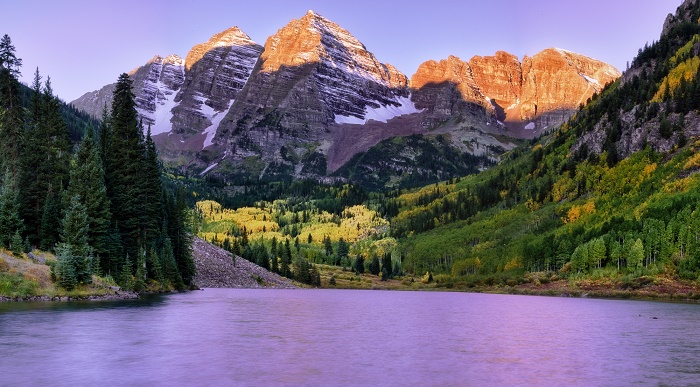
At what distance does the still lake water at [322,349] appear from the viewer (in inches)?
1264

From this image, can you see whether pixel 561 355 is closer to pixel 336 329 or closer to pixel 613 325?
pixel 336 329

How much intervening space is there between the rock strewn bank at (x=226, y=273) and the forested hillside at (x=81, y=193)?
35.2 meters

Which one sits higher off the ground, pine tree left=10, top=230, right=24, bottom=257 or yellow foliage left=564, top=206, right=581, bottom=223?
yellow foliage left=564, top=206, right=581, bottom=223

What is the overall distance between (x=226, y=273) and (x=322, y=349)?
12180cm

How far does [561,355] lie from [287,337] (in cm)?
2204

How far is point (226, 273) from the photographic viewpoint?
158750 millimetres

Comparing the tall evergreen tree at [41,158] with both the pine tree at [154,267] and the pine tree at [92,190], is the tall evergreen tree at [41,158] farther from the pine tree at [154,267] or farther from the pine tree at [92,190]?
the pine tree at [154,267]

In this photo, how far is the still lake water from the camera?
32094 millimetres

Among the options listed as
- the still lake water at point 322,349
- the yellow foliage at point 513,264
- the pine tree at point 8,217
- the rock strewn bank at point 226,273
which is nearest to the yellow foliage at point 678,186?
the yellow foliage at point 513,264

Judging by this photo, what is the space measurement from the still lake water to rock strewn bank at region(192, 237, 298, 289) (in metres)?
85.9

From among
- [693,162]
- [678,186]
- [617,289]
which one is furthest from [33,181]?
[693,162]

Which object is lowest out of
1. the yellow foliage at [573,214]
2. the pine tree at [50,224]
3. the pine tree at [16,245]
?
the pine tree at [16,245]

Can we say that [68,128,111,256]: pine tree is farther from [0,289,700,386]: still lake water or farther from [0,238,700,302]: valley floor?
[0,289,700,386]: still lake water

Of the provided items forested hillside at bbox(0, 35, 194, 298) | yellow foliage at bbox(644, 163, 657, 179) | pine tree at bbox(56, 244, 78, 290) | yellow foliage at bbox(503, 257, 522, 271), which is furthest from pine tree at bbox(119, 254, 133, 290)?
yellow foliage at bbox(644, 163, 657, 179)
